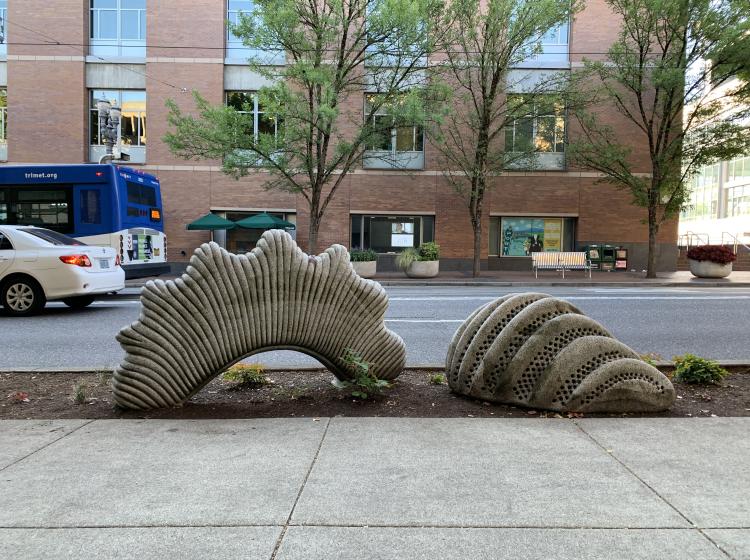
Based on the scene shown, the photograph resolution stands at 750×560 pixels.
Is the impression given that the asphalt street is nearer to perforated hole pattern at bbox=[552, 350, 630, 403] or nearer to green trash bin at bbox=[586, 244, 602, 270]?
perforated hole pattern at bbox=[552, 350, 630, 403]

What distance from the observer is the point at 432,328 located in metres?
9.73

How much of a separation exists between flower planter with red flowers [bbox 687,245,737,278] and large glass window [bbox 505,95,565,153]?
24.4ft

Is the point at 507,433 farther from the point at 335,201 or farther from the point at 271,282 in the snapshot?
the point at 335,201

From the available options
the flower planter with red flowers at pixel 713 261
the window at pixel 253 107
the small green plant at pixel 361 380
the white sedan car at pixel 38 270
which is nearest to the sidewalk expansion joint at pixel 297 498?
the small green plant at pixel 361 380

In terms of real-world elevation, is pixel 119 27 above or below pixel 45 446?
above

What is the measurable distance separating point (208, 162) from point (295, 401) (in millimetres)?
23507

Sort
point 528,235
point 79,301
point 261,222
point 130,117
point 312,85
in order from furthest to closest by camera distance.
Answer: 1. point 528,235
2. point 130,117
3. point 261,222
4. point 312,85
5. point 79,301

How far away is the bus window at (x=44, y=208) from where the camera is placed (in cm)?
1506

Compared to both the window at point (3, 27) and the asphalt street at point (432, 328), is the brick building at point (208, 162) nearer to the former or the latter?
the window at point (3, 27)

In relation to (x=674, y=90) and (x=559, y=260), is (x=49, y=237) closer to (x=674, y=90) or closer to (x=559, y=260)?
(x=559, y=260)

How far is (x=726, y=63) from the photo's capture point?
21359 millimetres

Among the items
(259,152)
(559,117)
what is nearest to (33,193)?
(259,152)

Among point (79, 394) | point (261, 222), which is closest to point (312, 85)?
point (261, 222)

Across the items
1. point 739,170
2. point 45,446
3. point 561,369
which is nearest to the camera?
point 45,446
